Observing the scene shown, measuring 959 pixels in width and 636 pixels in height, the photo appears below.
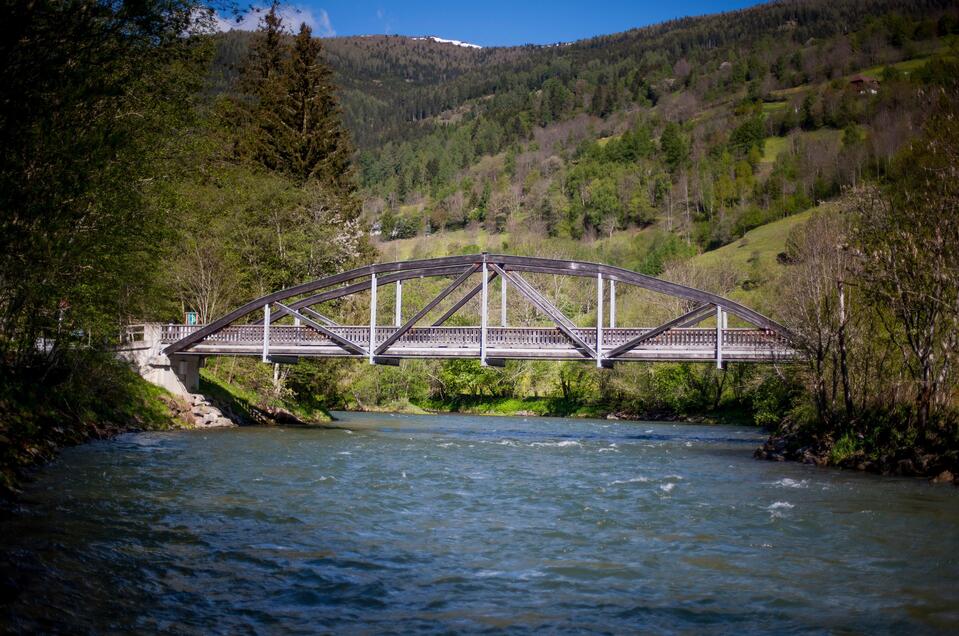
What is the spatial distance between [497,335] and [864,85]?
126 meters

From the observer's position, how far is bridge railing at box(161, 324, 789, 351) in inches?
1184

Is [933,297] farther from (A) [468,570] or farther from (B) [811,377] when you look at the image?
(A) [468,570]

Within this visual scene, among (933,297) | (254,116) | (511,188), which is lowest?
(933,297)

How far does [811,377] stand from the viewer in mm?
24578

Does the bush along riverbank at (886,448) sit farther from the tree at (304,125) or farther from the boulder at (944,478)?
the tree at (304,125)

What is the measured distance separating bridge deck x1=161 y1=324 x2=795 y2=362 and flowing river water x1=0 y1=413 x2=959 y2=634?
32.6ft

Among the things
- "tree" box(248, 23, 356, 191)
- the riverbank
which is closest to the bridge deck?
"tree" box(248, 23, 356, 191)

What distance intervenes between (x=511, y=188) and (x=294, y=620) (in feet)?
453

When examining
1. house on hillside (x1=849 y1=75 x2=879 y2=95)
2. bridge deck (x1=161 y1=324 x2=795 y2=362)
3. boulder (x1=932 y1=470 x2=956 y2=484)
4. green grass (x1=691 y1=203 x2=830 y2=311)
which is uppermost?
house on hillside (x1=849 y1=75 x2=879 y2=95)

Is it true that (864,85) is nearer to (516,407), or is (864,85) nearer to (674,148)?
(674,148)

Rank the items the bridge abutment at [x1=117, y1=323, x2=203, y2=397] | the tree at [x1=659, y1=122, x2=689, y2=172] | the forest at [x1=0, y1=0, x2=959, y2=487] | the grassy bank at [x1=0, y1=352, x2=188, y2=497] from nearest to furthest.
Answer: the forest at [x1=0, y1=0, x2=959, y2=487] → the grassy bank at [x1=0, y1=352, x2=188, y2=497] → the bridge abutment at [x1=117, y1=323, x2=203, y2=397] → the tree at [x1=659, y1=122, x2=689, y2=172]

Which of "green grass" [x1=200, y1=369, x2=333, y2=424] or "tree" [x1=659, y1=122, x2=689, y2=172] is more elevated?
"tree" [x1=659, y1=122, x2=689, y2=172]

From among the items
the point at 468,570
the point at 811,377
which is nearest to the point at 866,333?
the point at 811,377

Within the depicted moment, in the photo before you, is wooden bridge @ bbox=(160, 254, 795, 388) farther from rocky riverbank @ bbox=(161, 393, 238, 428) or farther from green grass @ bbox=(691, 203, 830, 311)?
green grass @ bbox=(691, 203, 830, 311)
